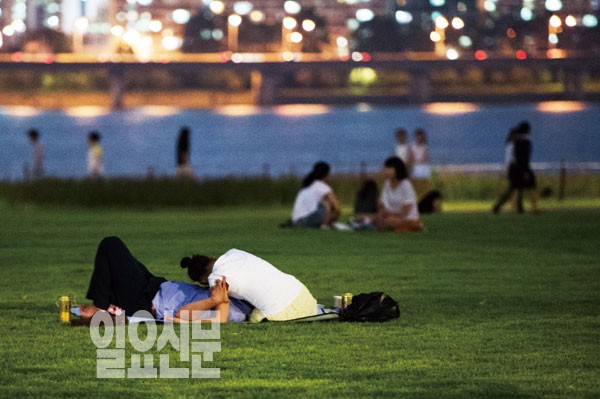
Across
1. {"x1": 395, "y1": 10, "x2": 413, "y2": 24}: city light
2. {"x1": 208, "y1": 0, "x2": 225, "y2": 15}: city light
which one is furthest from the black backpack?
{"x1": 208, "y1": 0, "x2": 225, "y2": 15}: city light

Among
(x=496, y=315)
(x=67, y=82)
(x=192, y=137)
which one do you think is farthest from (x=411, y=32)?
(x=496, y=315)

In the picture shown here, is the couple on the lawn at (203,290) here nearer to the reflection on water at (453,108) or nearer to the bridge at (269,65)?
the bridge at (269,65)

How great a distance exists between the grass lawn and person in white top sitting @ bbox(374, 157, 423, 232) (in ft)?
0.62

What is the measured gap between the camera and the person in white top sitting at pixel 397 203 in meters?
15.1

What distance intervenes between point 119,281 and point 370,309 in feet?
5.42

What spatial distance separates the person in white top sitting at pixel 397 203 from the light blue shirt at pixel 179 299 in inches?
253

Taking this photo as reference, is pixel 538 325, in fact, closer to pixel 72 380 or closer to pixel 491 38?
pixel 72 380

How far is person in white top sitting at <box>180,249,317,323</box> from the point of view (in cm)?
834

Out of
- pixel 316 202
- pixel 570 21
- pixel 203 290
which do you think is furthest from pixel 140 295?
pixel 570 21

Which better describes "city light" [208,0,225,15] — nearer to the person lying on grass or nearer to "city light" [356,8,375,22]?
"city light" [356,8,375,22]

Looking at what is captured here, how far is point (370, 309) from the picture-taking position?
8938mm

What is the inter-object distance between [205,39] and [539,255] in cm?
12766

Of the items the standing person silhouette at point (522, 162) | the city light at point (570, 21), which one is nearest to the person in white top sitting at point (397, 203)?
the standing person silhouette at point (522, 162)

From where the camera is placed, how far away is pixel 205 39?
140 m
